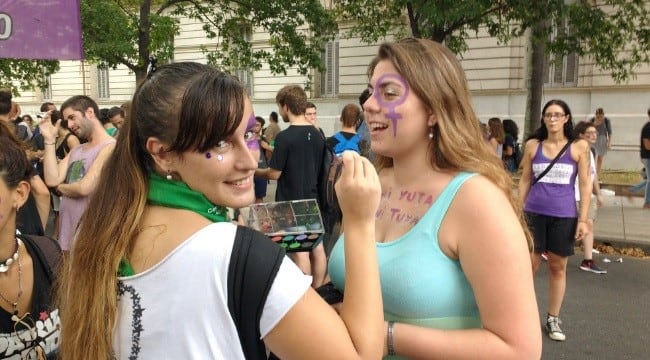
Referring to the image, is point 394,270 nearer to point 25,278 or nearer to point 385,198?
point 385,198

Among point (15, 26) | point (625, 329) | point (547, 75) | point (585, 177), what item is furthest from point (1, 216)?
point (547, 75)

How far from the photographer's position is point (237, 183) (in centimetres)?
126

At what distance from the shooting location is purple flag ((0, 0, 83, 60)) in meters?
3.91

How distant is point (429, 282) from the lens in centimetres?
161

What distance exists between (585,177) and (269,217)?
3.49 meters

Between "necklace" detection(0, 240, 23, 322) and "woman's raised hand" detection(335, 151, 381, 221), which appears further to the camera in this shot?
"necklace" detection(0, 240, 23, 322)

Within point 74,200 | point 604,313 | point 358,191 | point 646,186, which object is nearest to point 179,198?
point 358,191

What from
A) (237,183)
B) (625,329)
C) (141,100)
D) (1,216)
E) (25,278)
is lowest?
(625,329)

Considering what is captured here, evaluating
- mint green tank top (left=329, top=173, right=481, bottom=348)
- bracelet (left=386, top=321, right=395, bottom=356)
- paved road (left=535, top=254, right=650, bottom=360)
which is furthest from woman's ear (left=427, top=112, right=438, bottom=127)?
paved road (left=535, top=254, right=650, bottom=360)

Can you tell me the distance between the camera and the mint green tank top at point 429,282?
1608 millimetres

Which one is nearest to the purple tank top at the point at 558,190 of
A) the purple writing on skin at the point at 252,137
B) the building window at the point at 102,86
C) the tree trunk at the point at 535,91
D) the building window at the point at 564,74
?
the purple writing on skin at the point at 252,137

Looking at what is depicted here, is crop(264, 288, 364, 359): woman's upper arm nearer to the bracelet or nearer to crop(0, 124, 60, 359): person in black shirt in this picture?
the bracelet

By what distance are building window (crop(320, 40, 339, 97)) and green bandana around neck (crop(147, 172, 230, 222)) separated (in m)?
21.8

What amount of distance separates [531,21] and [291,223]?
8.43 metres
